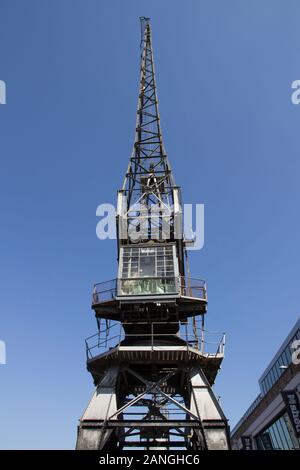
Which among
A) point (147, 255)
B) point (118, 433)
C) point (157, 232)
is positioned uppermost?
point (157, 232)

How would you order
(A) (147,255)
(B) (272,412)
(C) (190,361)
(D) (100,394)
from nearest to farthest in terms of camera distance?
(D) (100,394), (C) (190,361), (A) (147,255), (B) (272,412)

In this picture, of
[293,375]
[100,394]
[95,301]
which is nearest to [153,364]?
[100,394]

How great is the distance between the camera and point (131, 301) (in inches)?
762

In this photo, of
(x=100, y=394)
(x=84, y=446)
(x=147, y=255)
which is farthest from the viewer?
(x=147, y=255)

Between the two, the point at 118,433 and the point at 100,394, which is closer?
the point at 100,394

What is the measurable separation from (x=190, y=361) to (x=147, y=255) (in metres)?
6.49

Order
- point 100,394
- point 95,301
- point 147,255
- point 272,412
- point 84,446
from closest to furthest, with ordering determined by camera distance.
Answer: point 84,446, point 100,394, point 95,301, point 147,255, point 272,412

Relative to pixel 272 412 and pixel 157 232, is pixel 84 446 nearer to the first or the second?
→ pixel 157 232
